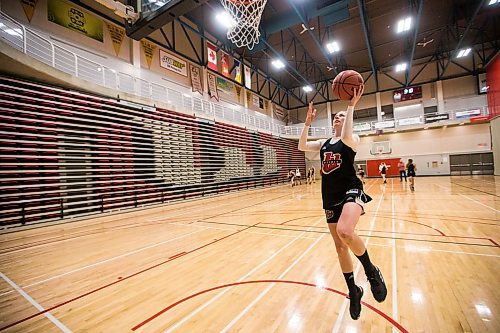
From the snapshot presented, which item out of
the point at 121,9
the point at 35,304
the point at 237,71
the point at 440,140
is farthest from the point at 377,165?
the point at 35,304

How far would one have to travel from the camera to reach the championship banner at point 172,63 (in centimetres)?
1222

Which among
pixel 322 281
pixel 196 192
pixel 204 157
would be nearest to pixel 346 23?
pixel 204 157

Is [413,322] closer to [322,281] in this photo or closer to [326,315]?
Answer: [326,315]

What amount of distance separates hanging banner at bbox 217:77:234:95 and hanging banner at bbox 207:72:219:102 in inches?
17.2

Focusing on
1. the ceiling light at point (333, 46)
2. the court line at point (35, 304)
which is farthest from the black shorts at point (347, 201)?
the ceiling light at point (333, 46)

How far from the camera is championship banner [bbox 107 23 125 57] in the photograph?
10000 millimetres

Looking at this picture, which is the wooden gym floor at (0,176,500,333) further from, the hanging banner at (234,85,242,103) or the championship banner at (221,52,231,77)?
the hanging banner at (234,85,242,103)

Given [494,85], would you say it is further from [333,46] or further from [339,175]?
[339,175]

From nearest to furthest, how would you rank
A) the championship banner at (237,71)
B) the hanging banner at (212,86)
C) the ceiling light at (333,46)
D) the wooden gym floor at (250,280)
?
the wooden gym floor at (250,280) → the hanging banner at (212,86) → the ceiling light at (333,46) → the championship banner at (237,71)

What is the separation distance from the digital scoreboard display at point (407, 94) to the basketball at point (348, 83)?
74.2 feet

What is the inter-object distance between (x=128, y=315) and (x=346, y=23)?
57.5 ft

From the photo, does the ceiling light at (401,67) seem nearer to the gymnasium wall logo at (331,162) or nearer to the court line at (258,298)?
the court line at (258,298)

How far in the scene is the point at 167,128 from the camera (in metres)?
9.86

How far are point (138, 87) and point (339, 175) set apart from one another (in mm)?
10689
